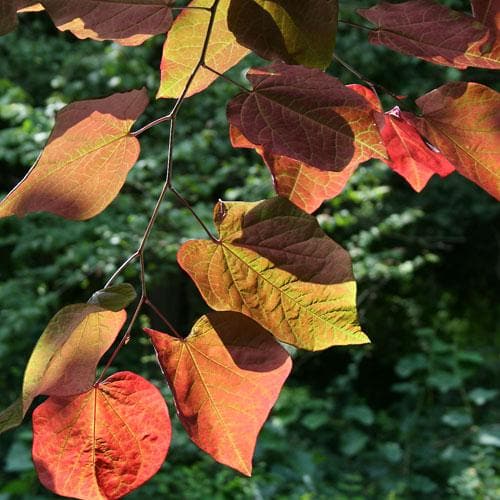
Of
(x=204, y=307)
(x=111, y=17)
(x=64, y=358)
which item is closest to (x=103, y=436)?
(x=64, y=358)

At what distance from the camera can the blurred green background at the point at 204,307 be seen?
2.71 m

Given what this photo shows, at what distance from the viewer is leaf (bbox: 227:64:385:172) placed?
26 centimetres

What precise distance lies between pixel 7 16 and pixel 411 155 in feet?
0.58

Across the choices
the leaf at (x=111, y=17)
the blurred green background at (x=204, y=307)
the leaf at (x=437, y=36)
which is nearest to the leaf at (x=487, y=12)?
the leaf at (x=437, y=36)

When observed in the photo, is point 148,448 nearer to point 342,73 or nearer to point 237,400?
point 237,400

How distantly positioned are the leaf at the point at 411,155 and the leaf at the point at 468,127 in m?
0.04

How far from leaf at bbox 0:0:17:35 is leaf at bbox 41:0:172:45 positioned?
0.02m

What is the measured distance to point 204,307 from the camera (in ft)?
14.4

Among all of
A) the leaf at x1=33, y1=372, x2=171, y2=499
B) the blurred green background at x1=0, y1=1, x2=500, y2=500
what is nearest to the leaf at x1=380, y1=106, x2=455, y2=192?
the leaf at x1=33, y1=372, x2=171, y2=499

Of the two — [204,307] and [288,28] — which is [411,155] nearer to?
[288,28]

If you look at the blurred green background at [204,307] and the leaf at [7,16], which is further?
the blurred green background at [204,307]

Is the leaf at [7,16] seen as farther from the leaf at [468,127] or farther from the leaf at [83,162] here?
the leaf at [468,127]

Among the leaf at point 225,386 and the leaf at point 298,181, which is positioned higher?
the leaf at point 298,181

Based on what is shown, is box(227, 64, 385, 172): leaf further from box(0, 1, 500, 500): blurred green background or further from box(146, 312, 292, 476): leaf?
box(0, 1, 500, 500): blurred green background
